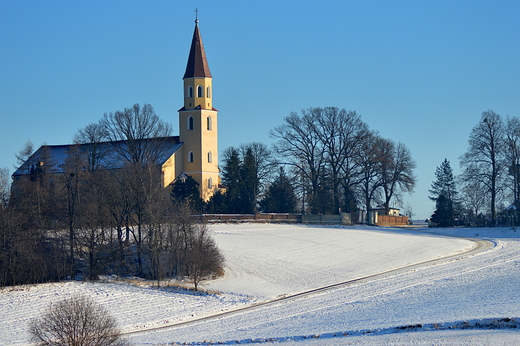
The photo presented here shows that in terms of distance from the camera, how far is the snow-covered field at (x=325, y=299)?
24.5 metres

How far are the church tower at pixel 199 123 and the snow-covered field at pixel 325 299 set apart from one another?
825 inches

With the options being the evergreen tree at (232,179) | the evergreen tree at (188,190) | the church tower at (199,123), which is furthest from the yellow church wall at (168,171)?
the evergreen tree at (232,179)

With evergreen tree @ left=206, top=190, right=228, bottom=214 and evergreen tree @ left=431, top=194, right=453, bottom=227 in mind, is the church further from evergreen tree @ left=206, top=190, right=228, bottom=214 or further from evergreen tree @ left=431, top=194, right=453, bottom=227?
evergreen tree @ left=431, top=194, right=453, bottom=227

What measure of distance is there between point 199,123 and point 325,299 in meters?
44.3

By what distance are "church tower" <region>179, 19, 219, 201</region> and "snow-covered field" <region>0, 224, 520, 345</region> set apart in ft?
68.8

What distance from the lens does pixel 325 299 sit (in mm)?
33188

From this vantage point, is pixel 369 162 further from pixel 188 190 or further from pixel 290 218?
pixel 188 190

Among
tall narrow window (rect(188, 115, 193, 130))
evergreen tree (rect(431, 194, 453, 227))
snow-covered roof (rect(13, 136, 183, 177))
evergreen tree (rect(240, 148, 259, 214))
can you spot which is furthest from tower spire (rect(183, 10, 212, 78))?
evergreen tree (rect(431, 194, 453, 227))

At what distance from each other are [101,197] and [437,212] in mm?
41605

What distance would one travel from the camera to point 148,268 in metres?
43.8

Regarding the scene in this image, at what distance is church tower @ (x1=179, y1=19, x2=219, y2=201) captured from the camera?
74125 mm

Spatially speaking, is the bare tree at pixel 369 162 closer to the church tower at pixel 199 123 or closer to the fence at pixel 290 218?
the fence at pixel 290 218

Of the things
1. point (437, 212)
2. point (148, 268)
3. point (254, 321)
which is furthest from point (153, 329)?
point (437, 212)

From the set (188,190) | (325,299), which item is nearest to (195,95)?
(188,190)
